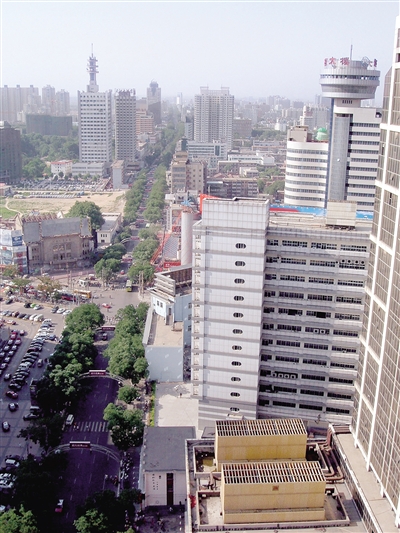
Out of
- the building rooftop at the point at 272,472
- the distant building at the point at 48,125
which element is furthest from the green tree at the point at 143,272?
the distant building at the point at 48,125

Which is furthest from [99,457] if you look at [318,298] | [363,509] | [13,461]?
[363,509]

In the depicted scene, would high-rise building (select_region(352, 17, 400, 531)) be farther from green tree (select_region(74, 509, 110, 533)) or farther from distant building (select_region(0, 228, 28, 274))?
distant building (select_region(0, 228, 28, 274))

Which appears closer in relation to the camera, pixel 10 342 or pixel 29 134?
pixel 10 342

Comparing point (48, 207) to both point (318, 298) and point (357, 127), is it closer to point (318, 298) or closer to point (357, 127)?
point (357, 127)

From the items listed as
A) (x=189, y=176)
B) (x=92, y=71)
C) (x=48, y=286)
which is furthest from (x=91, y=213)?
(x=92, y=71)

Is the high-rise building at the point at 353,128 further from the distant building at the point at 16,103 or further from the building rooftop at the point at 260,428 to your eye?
the distant building at the point at 16,103

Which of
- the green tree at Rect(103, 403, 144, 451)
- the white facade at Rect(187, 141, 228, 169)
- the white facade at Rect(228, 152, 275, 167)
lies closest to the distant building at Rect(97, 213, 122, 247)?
the green tree at Rect(103, 403, 144, 451)
